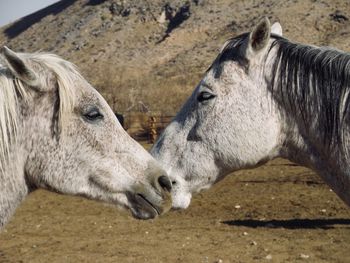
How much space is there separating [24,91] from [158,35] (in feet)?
213

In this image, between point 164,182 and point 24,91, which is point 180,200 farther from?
point 24,91

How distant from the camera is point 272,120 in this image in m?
4.04

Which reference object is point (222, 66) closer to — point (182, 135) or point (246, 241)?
point (182, 135)

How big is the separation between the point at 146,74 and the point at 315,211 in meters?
45.9

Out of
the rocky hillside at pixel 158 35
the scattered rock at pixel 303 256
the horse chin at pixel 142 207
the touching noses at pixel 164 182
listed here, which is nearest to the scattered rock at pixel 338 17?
the rocky hillside at pixel 158 35

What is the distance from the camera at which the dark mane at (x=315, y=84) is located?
3.64 meters

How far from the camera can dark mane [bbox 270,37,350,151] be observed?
364 centimetres

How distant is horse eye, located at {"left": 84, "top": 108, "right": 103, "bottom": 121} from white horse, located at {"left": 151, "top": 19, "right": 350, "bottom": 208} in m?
0.99

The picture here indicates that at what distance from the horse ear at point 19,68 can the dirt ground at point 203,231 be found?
3900 mm

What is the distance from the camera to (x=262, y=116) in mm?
4055

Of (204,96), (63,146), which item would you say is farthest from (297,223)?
(63,146)

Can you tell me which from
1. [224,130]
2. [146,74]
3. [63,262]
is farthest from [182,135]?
[146,74]

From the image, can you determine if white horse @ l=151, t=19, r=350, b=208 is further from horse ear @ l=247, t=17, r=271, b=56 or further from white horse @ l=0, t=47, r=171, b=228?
white horse @ l=0, t=47, r=171, b=228

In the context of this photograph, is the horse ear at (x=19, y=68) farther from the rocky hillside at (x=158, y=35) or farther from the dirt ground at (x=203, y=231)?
the rocky hillside at (x=158, y=35)
